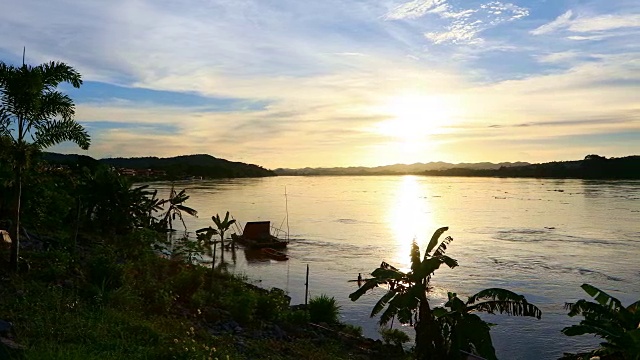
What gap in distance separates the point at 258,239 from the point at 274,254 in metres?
5.68

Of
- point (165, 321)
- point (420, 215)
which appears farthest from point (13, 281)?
point (420, 215)

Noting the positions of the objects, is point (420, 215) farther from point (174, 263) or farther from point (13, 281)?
point (13, 281)

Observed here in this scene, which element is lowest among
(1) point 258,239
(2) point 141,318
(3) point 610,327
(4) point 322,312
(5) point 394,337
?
(1) point 258,239

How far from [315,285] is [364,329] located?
12.8 m

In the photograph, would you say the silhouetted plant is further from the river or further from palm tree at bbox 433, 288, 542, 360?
the river

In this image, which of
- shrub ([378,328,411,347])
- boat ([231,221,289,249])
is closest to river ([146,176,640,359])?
boat ([231,221,289,249])

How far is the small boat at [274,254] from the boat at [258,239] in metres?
1.27

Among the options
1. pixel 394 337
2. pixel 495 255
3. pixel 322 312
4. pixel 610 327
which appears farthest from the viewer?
pixel 495 255

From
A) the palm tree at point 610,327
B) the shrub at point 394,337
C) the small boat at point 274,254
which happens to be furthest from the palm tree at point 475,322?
the small boat at point 274,254

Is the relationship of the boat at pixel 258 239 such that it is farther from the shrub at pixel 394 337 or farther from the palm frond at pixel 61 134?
the palm frond at pixel 61 134

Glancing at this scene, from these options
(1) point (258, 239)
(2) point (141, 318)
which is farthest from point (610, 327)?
(1) point (258, 239)

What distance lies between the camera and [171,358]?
9609 millimetres

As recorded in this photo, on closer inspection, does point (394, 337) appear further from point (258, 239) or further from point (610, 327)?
point (258, 239)

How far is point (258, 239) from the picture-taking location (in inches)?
2418
